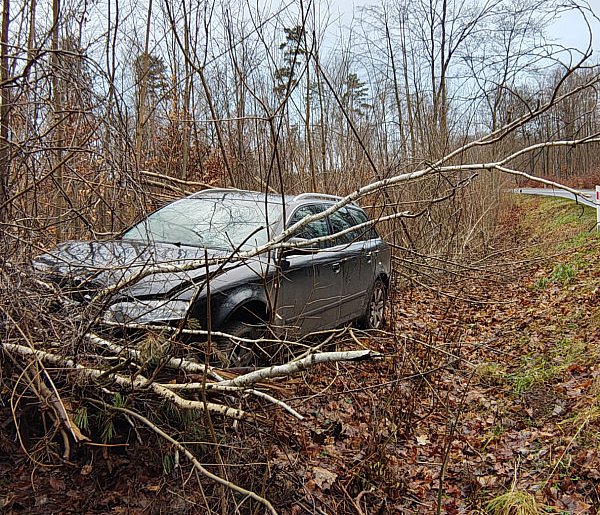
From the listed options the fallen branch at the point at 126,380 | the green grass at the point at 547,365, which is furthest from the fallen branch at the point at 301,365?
the green grass at the point at 547,365

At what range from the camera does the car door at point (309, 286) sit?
493 centimetres

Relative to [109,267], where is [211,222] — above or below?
above

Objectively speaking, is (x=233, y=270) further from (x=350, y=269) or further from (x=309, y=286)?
(x=350, y=269)

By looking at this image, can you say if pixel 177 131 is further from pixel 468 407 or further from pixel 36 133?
pixel 468 407

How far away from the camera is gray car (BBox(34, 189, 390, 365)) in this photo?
3504 mm

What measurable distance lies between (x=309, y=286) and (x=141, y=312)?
7.10ft

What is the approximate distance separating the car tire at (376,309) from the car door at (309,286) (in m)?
1.02

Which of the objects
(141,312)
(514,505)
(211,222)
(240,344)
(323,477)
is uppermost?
(211,222)

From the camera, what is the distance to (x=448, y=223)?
39.8ft

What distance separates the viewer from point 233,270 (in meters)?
4.34

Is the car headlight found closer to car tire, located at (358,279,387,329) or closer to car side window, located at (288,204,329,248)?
car side window, located at (288,204,329,248)

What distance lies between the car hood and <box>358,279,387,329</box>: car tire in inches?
133

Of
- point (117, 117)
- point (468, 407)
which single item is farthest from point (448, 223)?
point (117, 117)

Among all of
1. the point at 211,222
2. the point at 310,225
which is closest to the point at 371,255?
the point at 310,225
